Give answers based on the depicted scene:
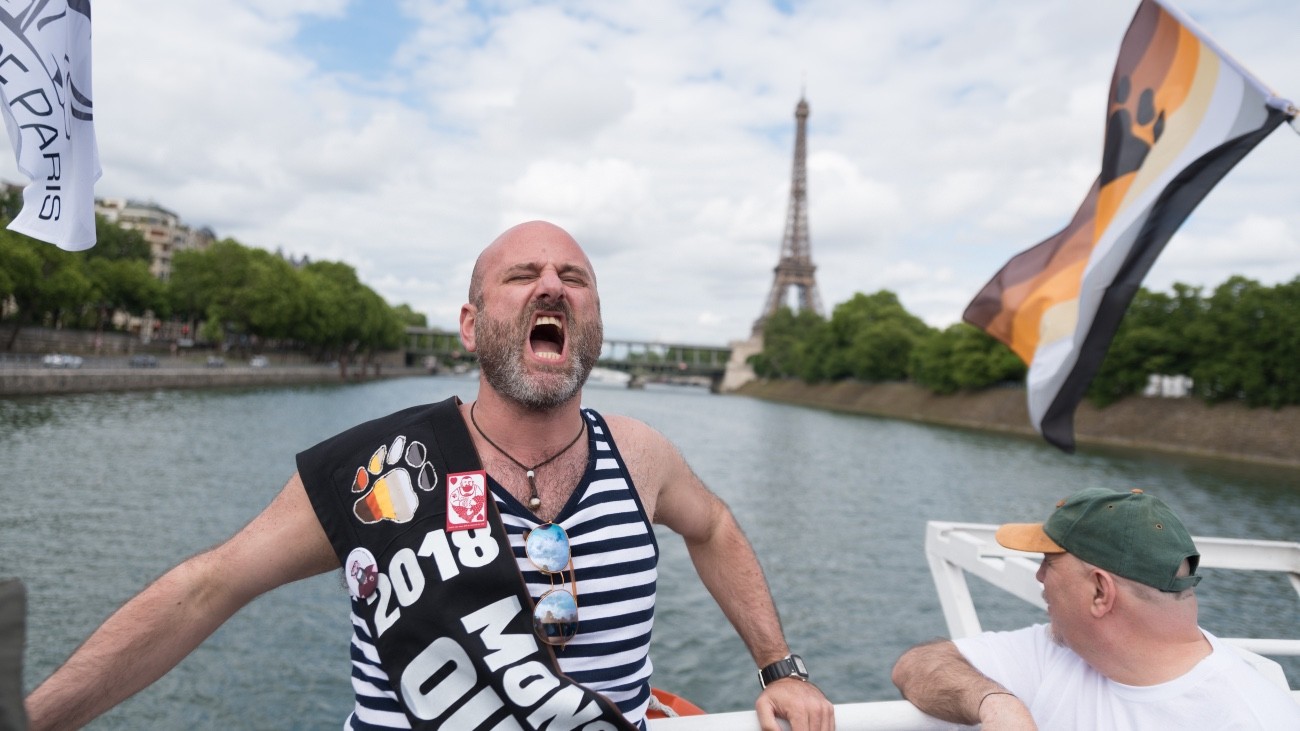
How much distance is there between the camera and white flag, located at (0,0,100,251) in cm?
259

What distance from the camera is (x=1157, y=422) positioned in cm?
4228

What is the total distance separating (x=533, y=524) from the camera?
2.15 metres

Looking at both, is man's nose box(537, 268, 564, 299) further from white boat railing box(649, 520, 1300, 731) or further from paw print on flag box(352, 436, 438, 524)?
white boat railing box(649, 520, 1300, 731)

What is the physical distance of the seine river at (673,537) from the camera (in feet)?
30.1

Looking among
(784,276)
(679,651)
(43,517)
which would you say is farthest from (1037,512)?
(784,276)

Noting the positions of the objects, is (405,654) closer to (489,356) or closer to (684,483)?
(489,356)

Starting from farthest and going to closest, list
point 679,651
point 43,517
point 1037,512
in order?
point 1037,512 → point 43,517 → point 679,651

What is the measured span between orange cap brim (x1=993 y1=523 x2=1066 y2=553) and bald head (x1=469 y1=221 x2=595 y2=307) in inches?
58.7

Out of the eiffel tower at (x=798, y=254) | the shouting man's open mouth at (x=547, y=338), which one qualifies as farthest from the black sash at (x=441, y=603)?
the eiffel tower at (x=798, y=254)

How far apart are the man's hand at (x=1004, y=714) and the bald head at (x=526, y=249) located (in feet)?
5.16

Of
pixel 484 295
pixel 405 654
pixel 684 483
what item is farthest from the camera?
pixel 684 483

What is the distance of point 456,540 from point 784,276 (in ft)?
375

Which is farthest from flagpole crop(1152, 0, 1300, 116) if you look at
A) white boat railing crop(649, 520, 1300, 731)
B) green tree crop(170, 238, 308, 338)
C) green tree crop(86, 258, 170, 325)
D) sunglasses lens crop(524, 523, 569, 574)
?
green tree crop(170, 238, 308, 338)

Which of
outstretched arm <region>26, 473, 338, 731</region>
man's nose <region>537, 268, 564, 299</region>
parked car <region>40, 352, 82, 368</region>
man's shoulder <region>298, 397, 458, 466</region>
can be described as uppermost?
man's nose <region>537, 268, 564, 299</region>
